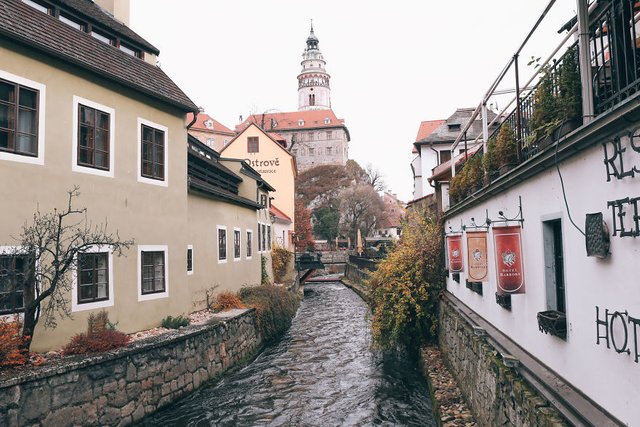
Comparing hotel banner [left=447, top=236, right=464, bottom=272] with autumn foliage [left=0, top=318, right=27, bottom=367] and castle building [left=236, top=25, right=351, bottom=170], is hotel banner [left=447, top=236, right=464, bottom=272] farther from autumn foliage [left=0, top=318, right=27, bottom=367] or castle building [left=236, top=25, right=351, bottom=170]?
castle building [left=236, top=25, right=351, bottom=170]

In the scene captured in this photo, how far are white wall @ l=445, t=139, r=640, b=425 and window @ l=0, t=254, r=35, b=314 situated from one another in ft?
25.3

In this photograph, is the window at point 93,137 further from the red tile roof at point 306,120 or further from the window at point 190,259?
the red tile roof at point 306,120

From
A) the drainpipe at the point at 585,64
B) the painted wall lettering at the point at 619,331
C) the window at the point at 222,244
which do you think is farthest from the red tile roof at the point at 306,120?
the painted wall lettering at the point at 619,331

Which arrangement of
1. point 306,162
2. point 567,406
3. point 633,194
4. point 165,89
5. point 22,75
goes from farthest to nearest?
point 306,162 → point 165,89 → point 22,75 → point 567,406 → point 633,194

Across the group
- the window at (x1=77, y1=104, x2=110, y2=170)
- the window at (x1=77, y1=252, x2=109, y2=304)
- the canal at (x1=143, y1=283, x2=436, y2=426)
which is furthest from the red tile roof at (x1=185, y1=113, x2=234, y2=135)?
the window at (x1=77, y1=252, x2=109, y2=304)

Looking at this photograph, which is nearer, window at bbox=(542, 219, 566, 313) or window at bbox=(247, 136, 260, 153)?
window at bbox=(542, 219, 566, 313)

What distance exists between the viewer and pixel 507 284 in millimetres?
5910

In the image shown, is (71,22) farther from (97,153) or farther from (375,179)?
(375,179)

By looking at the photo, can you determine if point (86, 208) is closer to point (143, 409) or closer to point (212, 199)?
point (143, 409)

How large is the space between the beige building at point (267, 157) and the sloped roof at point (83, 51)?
2274 centimetres

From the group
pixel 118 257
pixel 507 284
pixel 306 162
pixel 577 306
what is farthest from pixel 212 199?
pixel 306 162

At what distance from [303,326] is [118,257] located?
39.4 ft

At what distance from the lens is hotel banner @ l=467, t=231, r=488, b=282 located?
761 centimetres

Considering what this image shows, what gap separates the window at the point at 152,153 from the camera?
12352mm
